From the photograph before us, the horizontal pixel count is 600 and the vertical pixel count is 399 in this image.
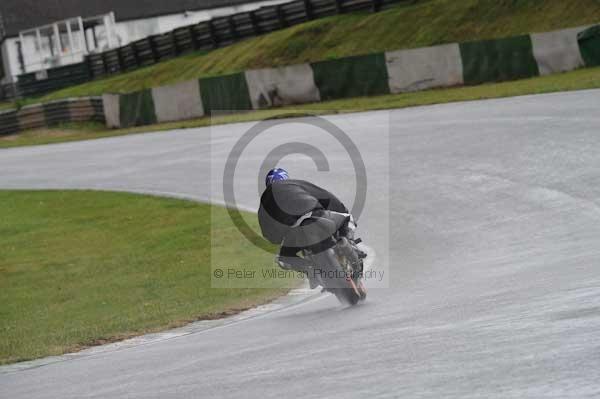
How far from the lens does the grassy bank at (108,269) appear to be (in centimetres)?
1129

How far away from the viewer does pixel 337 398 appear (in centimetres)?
594

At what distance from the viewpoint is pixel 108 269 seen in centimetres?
1473

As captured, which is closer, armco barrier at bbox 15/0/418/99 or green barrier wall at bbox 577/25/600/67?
green barrier wall at bbox 577/25/600/67

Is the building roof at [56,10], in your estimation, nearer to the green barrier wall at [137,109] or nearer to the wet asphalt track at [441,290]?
the green barrier wall at [137,109]

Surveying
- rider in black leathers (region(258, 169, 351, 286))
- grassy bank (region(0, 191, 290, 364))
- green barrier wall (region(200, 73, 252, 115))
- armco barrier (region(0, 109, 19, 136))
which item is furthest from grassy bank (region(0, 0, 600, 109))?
rider in black leathers (region(258, 169, 351, 286))

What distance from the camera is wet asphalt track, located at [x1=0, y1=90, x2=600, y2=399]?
244 inches

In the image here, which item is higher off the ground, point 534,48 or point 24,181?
point 534,48

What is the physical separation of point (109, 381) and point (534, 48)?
22.3 meters

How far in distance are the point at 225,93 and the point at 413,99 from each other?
786cm

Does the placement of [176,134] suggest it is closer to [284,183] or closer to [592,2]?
[592,2]

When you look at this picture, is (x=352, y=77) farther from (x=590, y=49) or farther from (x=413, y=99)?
(x=590, y=49)

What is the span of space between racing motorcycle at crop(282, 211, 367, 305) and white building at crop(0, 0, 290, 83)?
53531 mm

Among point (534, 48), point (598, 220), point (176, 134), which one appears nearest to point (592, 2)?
point (534, 48)

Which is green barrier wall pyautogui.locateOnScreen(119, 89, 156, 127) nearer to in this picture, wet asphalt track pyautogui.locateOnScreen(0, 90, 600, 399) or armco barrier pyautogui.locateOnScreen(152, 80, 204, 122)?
armco barrier pyautogui.locateOnScreen(152, 80, 204, 122)
